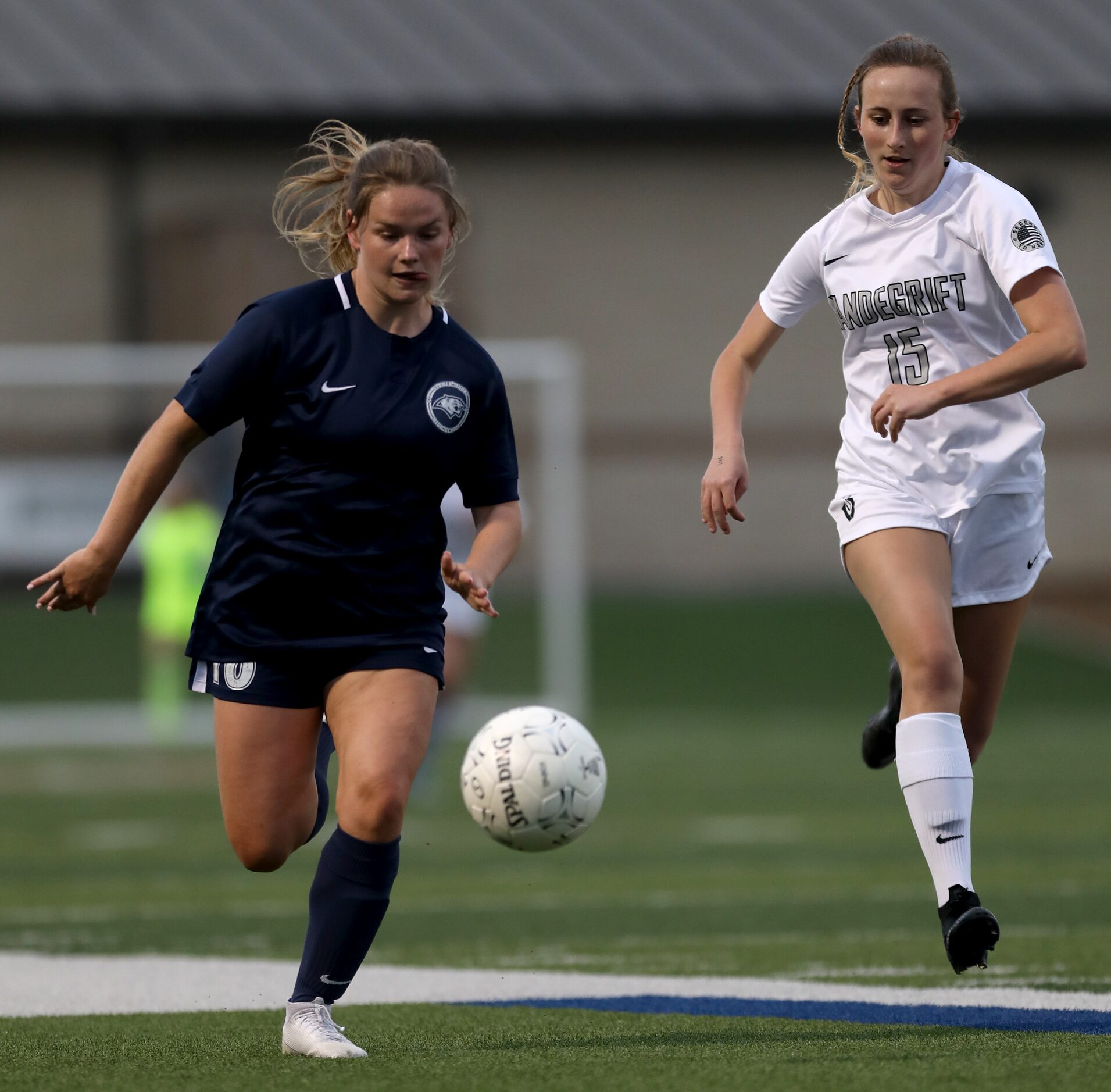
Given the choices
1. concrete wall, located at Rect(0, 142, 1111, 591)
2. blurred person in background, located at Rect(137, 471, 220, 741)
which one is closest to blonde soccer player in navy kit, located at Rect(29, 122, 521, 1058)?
blurred person in background, located at Rect(137, 471, 220, 741)

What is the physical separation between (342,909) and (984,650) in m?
1.91

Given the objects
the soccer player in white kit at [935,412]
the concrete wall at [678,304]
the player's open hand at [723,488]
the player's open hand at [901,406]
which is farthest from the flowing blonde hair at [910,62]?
the concrete wall at [678,304]

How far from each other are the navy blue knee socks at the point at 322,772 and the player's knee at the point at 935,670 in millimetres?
1504

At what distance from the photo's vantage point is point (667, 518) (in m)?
24.7

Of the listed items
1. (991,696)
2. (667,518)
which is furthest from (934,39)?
(991,696)

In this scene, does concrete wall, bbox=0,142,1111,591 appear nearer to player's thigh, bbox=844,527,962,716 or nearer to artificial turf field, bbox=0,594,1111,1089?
artificial turf field, bbox=0,594,1111,1089

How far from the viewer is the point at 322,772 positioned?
5711 mm

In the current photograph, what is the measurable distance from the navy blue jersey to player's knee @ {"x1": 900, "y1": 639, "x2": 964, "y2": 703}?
121 centimetres

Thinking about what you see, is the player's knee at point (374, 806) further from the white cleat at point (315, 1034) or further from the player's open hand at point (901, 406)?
the player's open hand at point (901, 406)

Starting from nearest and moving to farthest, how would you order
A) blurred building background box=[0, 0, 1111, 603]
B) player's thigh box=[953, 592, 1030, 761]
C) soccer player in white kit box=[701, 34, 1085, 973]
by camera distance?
1. soccer player in white kit box=[701, 34, 1085, 973]
2. player's thigh box=[953, 592, 1030, 761]
3. blurred building background box=[0, 0, 1111, 603]

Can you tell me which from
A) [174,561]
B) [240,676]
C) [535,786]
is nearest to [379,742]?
[240,676]

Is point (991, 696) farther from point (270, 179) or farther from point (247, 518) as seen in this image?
point (270, 179)

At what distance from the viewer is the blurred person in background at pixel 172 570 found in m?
18.2

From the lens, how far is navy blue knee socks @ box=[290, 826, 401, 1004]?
5.13 meters
